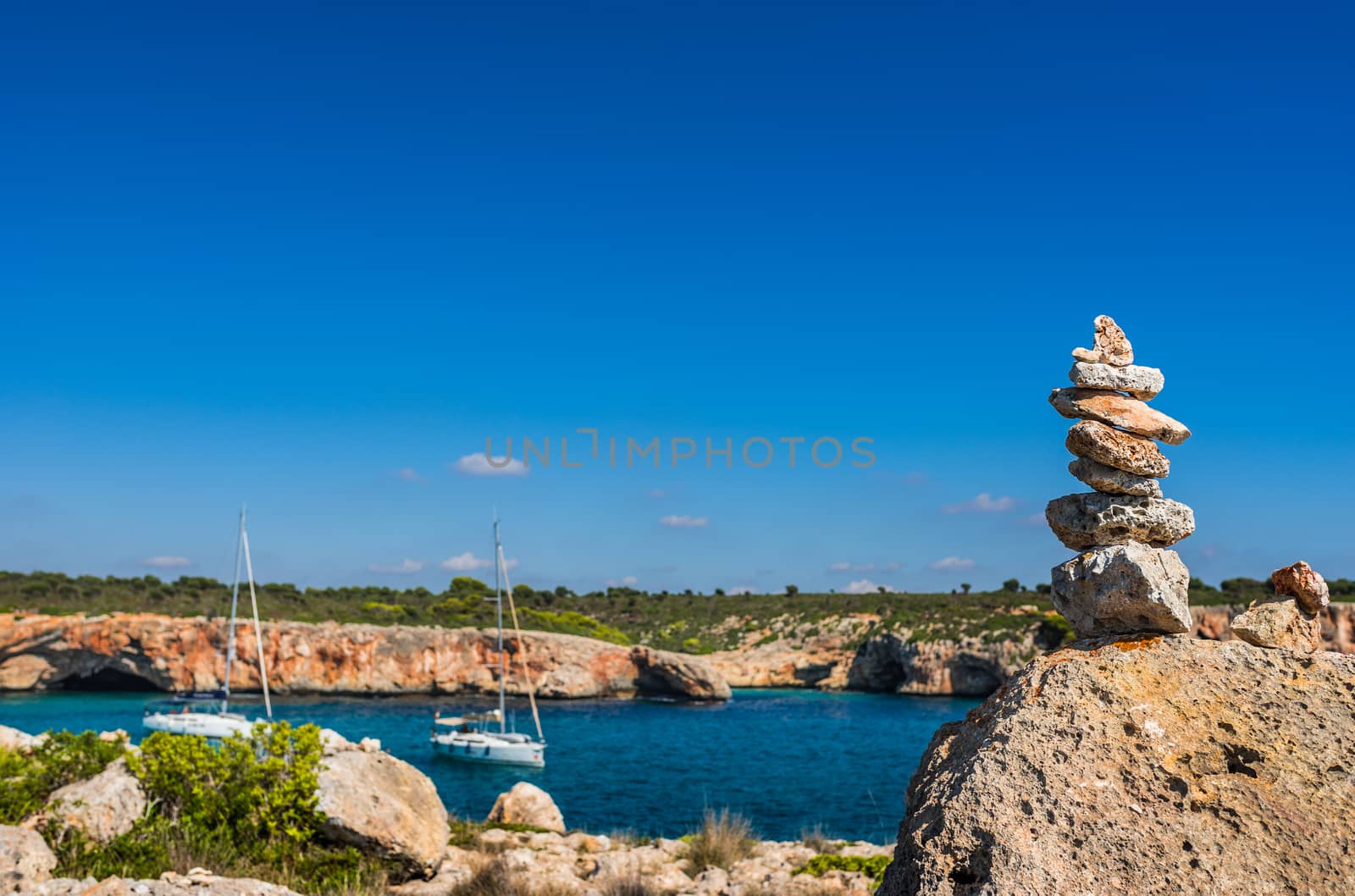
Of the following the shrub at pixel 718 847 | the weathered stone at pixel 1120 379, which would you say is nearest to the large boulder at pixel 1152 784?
the weathered stone at pixel 1120 379

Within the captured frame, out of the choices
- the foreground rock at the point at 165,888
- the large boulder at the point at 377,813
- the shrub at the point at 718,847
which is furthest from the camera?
the shrub at the point at 718,847

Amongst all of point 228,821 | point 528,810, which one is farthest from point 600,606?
→ point 228,821

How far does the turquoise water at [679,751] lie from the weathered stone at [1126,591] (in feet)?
53.4

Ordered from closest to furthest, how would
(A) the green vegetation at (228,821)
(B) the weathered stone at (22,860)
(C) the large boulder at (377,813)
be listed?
1. (B) the weathered stone at (22,860)
2. (A) the green vegetation at (228,821)
3. (C) the large boulder at (377,813)

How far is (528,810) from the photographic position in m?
21.0

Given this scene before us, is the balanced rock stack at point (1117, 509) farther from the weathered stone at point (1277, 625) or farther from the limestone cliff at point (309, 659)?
the limestone cliff at point (309, 659)

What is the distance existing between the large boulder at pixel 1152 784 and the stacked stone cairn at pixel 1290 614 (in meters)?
0.48

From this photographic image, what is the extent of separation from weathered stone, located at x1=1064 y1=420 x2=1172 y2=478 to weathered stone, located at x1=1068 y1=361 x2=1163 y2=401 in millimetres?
354

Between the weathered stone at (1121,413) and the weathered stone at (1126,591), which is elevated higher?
the weathered stone at (1121,413)

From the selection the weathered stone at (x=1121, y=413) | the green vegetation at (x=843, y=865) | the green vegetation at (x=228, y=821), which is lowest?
the green vegetation at (x=843, y=865)

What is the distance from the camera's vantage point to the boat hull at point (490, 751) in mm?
41000

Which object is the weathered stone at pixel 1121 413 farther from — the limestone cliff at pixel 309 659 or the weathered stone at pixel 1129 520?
the limestone cliff at pixel 309 659

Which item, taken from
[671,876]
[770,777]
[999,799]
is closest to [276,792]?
[671,876]

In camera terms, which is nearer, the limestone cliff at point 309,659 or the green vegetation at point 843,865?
the green vegetation at point 843,865
